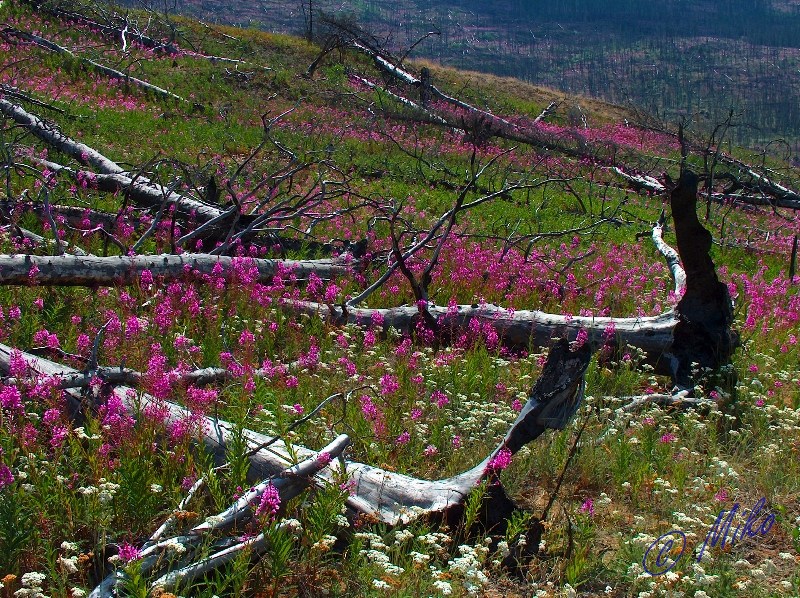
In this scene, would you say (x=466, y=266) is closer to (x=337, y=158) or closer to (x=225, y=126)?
(x=337, y=158)

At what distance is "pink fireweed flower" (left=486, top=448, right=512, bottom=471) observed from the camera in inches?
146

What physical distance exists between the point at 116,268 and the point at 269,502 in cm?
412

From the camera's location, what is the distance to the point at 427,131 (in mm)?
26375

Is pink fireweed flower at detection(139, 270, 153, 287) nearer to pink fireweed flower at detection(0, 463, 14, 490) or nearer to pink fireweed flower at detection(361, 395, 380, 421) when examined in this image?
pink fireweed flower at detection(361, 395, 380, 421)

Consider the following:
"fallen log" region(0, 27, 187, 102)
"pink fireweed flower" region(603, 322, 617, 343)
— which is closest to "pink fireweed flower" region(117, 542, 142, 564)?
"pink fireweed flower" region(603, 322, 617, 343)

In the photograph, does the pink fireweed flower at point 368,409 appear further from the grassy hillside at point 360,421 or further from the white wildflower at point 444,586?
the white wildflower at point 444,586

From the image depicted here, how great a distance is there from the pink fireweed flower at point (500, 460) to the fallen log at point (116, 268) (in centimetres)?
391

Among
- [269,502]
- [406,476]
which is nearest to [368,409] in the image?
[406,476]

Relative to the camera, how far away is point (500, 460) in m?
3.70

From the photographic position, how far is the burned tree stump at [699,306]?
677cm

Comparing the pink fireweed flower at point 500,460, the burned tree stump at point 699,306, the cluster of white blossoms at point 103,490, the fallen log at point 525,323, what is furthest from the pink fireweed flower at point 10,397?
the burned tree stump at point 699,306

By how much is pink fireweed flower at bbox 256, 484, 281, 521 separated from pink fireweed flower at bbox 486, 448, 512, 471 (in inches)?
44.3

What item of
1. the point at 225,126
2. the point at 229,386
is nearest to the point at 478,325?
the point at 229,386

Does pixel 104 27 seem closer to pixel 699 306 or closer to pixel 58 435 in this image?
pixel 699 306
